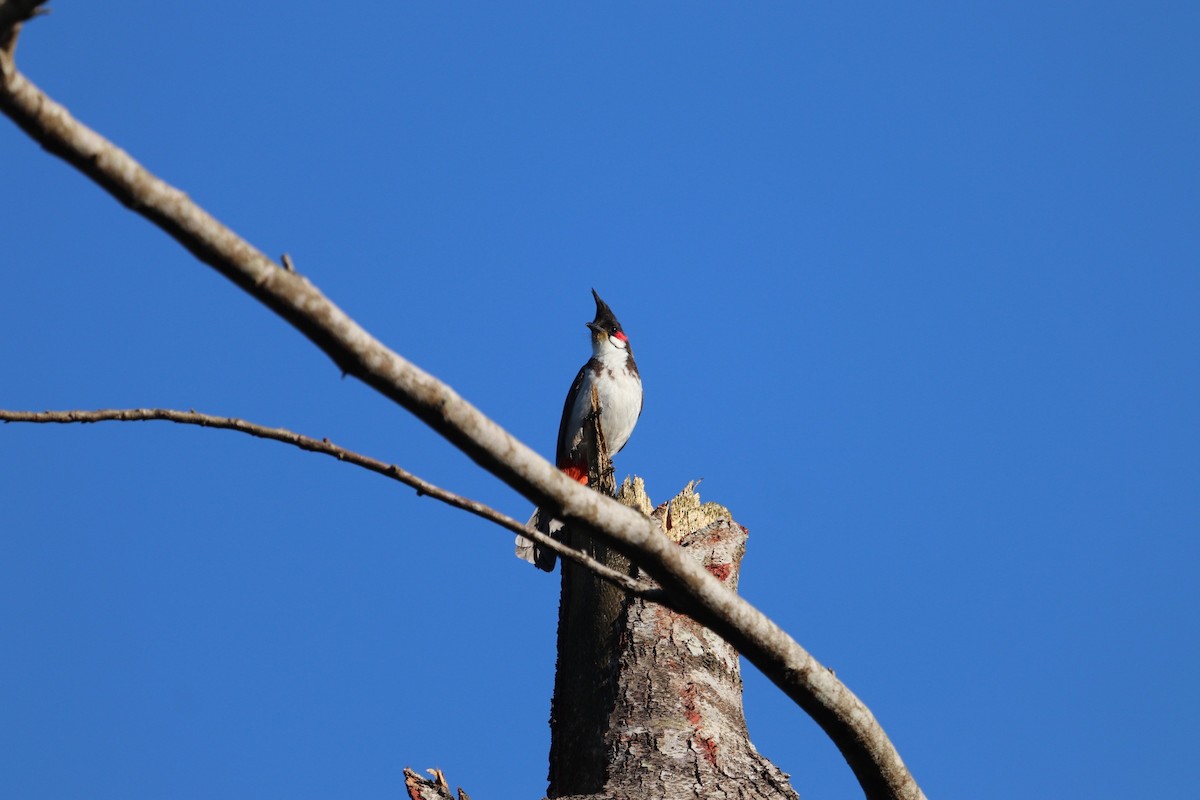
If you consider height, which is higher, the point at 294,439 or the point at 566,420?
the point at 566,420

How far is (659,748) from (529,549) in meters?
3.34

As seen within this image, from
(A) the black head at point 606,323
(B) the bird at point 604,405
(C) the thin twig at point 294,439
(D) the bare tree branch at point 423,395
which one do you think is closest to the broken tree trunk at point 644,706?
(D) the bare tree branch at point 423,395

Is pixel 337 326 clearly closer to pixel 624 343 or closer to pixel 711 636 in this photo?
pixel 711 636

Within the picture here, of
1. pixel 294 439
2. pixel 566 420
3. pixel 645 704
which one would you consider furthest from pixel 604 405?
pixel 294 439

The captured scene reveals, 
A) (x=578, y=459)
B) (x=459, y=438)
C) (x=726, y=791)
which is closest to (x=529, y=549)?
(x=578, y=459)

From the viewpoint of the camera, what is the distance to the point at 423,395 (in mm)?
1952

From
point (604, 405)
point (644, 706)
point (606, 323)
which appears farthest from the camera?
point (606, 323)

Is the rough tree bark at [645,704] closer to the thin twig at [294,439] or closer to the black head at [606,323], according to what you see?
the thin twig at [294,439]

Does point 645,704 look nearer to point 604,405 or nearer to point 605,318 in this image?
point 604,405

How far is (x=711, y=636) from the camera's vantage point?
462cm

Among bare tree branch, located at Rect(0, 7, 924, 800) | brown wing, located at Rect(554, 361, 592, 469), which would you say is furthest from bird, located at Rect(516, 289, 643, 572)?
bare tree branch, located at Rect(0, 7, 924, 800)

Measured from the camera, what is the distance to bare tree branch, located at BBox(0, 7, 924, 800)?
5.55ft

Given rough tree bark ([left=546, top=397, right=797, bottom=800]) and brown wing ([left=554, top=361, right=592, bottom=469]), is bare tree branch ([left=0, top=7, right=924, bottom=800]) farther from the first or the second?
brown wing ([left=554, top=361, right=592, bottom=469])

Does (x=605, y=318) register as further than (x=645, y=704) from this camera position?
Yes
